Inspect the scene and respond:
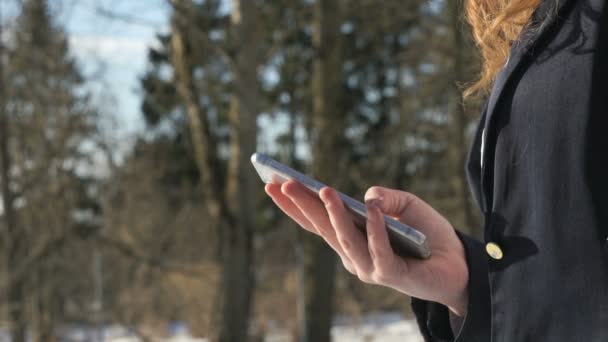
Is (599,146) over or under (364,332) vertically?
over

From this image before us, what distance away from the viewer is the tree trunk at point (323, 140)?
29.7 ft

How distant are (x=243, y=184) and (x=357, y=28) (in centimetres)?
609

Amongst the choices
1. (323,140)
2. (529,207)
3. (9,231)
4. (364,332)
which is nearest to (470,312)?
(529,207)

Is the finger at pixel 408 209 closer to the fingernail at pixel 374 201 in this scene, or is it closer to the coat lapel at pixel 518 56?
the fingernail at pixel 374 201

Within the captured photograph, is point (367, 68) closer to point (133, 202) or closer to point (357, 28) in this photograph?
point (357, 28)

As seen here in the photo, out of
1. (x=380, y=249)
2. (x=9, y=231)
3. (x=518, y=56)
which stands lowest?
(x=9, y=231)

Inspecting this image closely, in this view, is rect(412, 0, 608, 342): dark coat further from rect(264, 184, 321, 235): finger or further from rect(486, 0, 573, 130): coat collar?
rect(264, 184, 321, 235): finger

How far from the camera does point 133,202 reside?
21438mm

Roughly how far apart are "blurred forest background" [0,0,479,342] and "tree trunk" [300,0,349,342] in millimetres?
18

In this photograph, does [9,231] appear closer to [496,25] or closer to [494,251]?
[496,25]

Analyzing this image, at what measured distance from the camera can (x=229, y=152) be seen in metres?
10.9

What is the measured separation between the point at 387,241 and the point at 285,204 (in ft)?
0.78

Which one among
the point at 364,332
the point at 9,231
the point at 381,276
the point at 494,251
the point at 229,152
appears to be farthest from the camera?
the point at 364,332

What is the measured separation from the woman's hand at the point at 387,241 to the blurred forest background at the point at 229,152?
1145 mm
